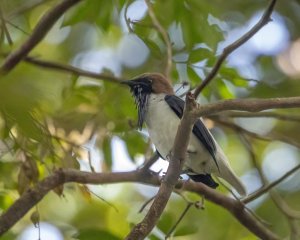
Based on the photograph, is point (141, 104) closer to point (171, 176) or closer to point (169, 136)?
point (169, 136)

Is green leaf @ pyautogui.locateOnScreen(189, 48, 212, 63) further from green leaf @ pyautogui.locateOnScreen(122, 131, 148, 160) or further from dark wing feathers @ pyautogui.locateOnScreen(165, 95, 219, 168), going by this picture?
green leaf @ pyautogui.locateOnScreen(122, 131, 148, 160)

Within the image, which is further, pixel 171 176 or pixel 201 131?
pixel 201 131

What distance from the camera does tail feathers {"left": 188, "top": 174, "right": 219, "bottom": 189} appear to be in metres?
3.53

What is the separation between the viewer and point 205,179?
355 cm

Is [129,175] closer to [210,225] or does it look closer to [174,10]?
[174,10]

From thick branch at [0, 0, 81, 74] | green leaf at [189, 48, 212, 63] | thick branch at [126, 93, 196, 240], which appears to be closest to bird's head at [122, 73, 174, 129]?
green leaf at [189, 48, 212, 63]

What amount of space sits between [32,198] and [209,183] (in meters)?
1.33

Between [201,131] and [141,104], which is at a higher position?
[141,104]

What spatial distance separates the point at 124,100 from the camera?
3904mm

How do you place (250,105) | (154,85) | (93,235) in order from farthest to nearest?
(154,85) < (93,235) < (250,105)

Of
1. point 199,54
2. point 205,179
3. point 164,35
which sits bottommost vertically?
point 205,179

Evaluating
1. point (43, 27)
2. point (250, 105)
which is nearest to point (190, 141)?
point (43, 27)

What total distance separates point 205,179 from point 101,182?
85 cm

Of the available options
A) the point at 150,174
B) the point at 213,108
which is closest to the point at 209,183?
the point at 150,174
